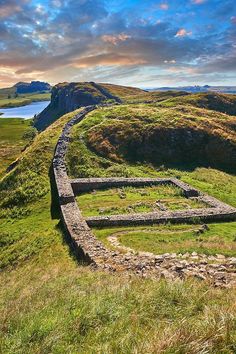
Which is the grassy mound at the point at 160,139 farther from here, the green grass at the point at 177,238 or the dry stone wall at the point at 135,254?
the green grass at the point at 177,238

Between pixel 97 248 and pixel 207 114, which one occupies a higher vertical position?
pixel 207 114

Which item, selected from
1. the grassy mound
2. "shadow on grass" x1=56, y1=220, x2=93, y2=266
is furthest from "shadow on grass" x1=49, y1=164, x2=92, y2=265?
the grassy mound

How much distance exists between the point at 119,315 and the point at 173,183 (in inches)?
1565

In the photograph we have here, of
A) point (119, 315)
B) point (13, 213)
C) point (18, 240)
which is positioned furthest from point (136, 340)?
point (13, 213)

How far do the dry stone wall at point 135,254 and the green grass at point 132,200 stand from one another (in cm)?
156

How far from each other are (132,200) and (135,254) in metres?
17.3

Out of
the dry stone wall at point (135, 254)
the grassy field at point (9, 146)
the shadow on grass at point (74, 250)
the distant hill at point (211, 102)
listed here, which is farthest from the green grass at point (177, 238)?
the distant hill at point (211, 102)

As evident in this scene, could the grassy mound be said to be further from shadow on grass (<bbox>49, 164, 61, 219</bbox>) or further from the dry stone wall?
the dry stone wall

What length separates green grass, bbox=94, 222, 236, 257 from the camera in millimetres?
25469

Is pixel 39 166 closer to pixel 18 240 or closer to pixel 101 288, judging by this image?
pixel 18 240

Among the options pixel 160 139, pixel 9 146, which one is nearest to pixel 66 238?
pixel 160 139

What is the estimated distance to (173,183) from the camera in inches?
1941

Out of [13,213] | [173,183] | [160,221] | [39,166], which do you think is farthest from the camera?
[39,166]

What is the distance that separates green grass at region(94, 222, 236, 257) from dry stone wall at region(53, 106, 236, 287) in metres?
1.27
